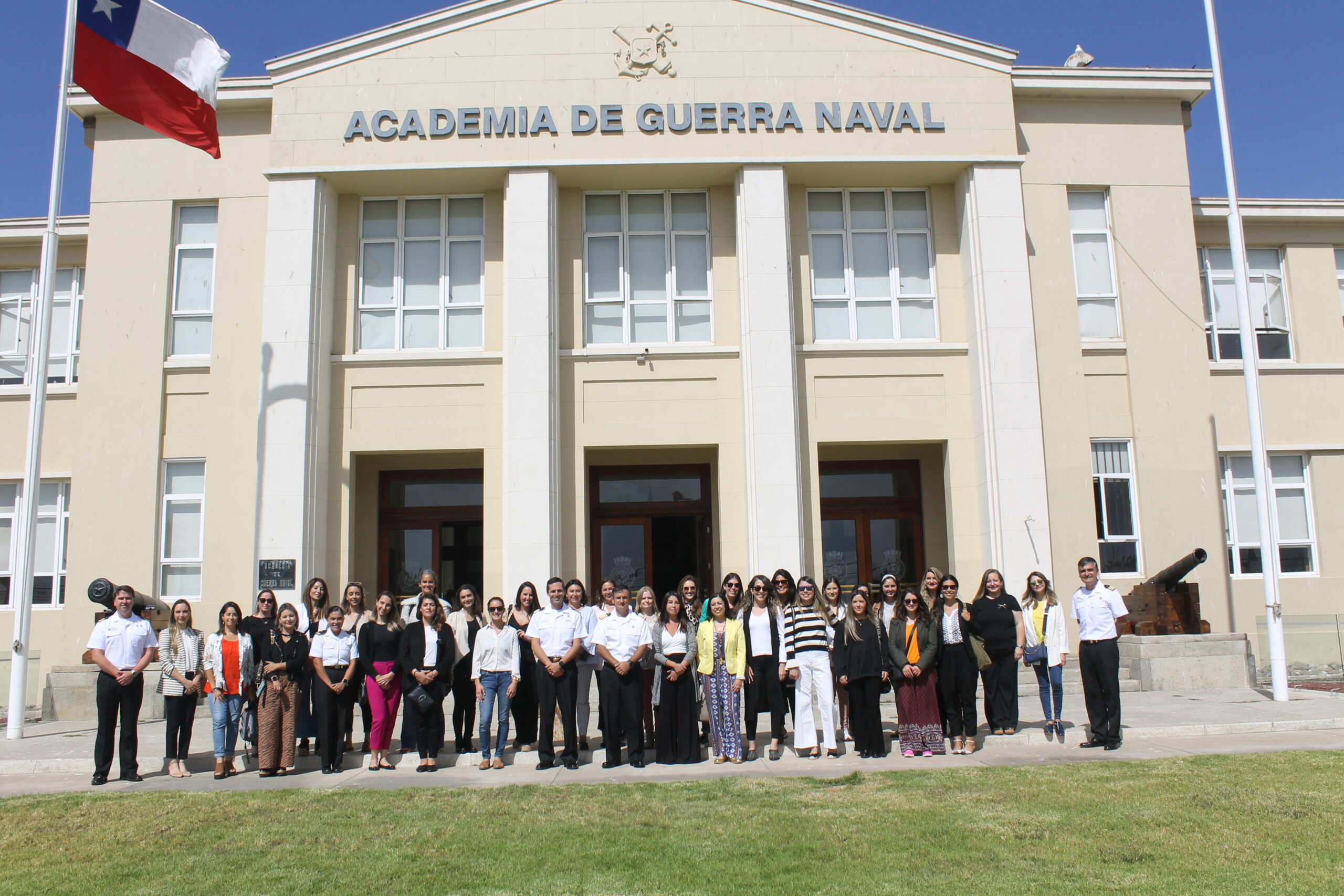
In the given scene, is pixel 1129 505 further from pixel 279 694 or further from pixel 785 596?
pixel 279 694

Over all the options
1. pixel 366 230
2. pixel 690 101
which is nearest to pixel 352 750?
pixel 366 230

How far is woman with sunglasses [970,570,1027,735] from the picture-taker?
428 inches

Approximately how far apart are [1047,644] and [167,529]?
44.3 ft

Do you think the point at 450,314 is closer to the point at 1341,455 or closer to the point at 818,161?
the point at 818,161

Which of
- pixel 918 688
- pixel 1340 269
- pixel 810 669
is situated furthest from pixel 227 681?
pixel 1340 269

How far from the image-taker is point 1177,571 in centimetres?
1505

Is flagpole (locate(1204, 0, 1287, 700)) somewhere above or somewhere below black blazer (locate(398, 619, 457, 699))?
above

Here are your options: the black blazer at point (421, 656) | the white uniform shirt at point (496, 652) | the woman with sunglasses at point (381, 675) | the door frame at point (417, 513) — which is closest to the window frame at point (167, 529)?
the door frame at point (417, 513)

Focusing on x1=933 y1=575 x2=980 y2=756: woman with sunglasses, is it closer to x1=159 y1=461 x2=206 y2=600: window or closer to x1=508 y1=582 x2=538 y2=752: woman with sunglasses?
x1=508 y1=582 x2=538 y2=752: woman with sunglasses

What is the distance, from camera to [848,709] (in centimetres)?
1105

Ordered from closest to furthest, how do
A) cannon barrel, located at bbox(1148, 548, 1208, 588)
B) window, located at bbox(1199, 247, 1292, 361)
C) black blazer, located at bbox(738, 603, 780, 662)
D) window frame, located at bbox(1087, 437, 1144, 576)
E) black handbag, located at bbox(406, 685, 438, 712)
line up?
black handbag, located at bbox(406, 685, 438, 712)
black blazer, located at bbox(738, 603, 780, 662)
cannon barrel, located at bbox(1148, 548, 1208, 588)
window frame, located at bbox(1087, 437, 1144, 576)
window, located at bbox(1199, 247, 1292, 361)

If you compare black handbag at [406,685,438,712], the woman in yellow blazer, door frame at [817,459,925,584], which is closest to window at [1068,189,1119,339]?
door frame at [817,459,925,584]

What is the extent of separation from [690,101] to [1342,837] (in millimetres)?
14047

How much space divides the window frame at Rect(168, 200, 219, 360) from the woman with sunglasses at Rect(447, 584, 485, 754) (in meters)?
8.75
